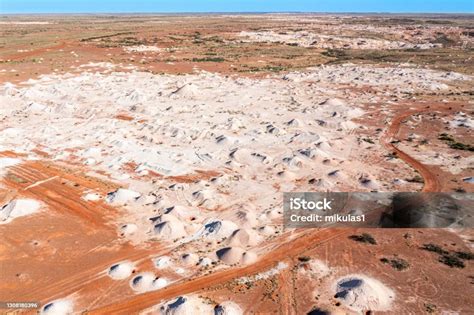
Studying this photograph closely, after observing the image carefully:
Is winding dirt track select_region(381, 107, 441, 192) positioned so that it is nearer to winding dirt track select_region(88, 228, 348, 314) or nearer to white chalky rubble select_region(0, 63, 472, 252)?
white chalky rubble select_region(0, 63, 472, 252)

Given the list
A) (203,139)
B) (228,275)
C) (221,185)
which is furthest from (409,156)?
(228,275)

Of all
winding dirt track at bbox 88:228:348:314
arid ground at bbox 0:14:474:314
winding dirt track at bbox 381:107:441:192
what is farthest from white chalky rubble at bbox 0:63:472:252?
winding dirt track at bbox 381:107:441:192

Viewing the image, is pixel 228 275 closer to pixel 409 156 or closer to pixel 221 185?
pixel 221 185

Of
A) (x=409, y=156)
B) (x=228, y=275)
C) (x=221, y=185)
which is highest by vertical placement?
(x=221, y=185)

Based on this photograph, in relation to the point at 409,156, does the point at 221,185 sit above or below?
above

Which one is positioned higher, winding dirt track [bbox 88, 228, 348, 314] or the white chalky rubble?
the white chalky rubble

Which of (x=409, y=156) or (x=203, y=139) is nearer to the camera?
(x=409, y=156)
